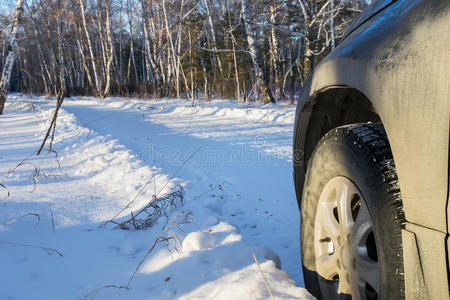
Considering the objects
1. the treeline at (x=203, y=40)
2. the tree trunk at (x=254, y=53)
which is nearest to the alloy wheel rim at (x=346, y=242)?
the treeline at (x=203, y=40)

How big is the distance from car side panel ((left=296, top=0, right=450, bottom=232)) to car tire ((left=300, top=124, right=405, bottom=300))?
0.27 ft

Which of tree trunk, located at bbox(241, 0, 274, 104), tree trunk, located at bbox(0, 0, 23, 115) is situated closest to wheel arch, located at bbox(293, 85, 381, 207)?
tree trunk, located at bbox(241, 0, 274, 104)

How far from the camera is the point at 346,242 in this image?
1.05 m

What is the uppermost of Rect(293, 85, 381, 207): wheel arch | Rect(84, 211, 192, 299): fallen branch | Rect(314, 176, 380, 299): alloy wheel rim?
Rect(293, 85, 381, 207): wheel arch

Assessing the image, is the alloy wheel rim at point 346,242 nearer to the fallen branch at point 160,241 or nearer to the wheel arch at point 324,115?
the wheel arch at point 324,115

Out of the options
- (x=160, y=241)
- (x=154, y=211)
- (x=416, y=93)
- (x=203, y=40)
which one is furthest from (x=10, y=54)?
(x=203, y=40)

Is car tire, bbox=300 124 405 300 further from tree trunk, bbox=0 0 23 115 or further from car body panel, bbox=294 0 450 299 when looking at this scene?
tree trunk, bbox=0 0 23 115

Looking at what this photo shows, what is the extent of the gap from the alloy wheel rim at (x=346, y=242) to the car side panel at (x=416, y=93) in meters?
0.22

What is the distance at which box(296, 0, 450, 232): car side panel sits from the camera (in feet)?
2.22

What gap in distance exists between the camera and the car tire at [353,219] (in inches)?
32.4

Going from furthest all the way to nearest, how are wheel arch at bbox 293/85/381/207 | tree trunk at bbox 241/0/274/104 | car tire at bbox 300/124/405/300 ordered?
tree trunk at bbox 241/0/274/104 < wheel arch at bbox 293/85/381/207 < car tire at bbox 300/124/405/300

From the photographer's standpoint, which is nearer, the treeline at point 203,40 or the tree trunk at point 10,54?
the tree trunk at point 10,54

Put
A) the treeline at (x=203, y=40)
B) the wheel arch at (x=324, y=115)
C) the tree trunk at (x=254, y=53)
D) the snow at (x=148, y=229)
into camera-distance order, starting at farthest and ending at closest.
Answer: the treeline at (x=203, y=40)
the tree trunk at (x=254, y=53)
the snow at (x=148, y=229)
the wheel arch at (x=324, y=115)

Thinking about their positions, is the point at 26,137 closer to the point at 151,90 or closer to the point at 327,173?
the point at 327,173
